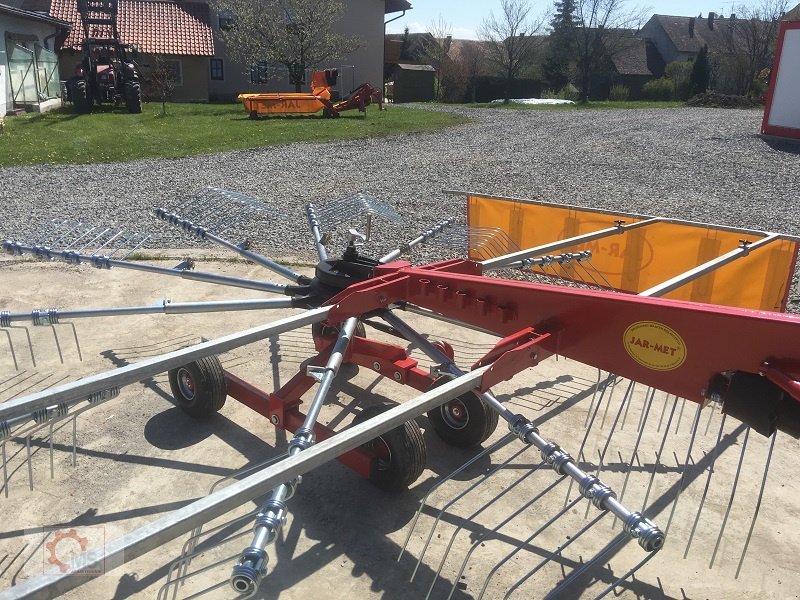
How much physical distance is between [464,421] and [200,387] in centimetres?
161

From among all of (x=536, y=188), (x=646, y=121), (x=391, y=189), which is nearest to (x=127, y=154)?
(x=391, y=189)

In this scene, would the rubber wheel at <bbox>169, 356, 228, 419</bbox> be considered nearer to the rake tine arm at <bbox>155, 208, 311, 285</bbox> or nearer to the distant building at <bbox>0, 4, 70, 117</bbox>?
the rake tine arm at <bbox>155, 208, 311, 285</bbox>

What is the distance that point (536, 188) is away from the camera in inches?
455

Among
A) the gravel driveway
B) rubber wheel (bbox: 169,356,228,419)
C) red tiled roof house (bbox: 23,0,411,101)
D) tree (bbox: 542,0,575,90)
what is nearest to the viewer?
rubber wheel (bbox: 169,356,228,419)

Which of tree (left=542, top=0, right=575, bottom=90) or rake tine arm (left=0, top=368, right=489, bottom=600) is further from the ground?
tree (left=542, top=0, right=575, bottom=90)

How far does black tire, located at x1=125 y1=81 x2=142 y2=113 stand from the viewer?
20.5 metres

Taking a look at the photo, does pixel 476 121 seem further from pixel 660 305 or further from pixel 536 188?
pixel 660 305

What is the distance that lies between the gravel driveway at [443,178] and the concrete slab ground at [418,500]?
3763 mm

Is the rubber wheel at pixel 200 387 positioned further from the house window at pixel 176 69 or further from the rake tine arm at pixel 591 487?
the house window at pixel 176 69

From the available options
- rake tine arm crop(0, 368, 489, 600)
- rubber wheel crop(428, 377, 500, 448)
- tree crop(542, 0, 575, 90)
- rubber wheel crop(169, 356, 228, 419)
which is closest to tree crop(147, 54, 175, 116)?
rubber wheel crop(169, 356, 228, 419)

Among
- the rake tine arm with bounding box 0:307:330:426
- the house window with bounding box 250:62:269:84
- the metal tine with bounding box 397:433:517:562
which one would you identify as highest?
the house window with bounding box 250:62:269:84

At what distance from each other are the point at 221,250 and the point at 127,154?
7.77 m

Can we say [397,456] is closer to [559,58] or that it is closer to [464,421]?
[464,421]

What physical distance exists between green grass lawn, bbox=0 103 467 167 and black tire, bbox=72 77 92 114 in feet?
0.99
